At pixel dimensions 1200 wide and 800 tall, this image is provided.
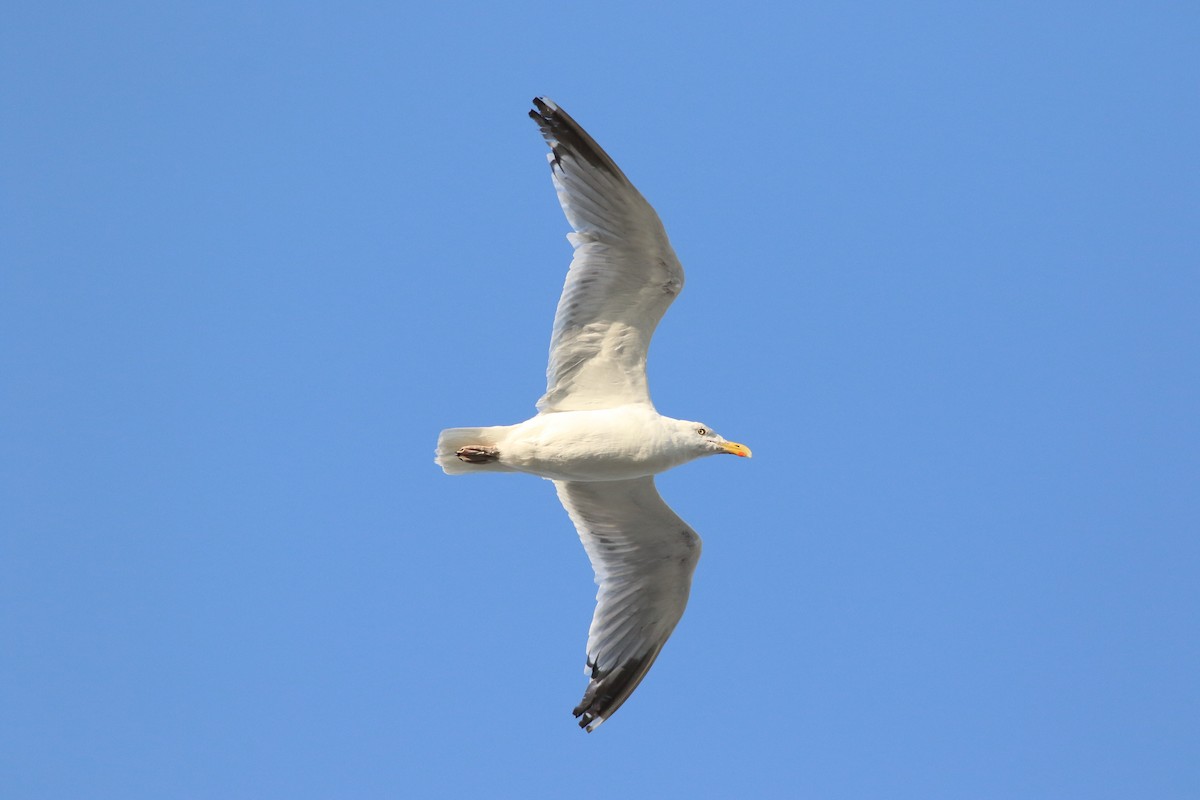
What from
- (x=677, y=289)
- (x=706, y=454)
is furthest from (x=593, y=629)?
(x=677, y=289)

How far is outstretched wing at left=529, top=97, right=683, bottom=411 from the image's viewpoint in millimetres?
11086

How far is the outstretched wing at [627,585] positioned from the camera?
477 inches

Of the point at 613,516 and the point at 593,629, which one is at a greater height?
the point at 613,516

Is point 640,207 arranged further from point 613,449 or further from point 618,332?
point 613,449

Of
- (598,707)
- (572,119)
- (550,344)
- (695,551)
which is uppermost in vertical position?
(572,119)

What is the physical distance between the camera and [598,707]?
12.1 metres

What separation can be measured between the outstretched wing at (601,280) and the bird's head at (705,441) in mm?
433

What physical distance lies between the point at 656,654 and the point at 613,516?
1.20 meters

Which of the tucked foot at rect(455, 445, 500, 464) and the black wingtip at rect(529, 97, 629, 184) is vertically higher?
the black wingtip at rect(529, 97, 629, 184)

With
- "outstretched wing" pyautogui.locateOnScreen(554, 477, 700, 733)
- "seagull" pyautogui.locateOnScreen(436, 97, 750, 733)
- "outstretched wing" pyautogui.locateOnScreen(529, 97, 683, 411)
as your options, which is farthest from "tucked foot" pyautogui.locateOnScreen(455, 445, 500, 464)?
"outstretched wing" pyautogui.locateOnScreen(554, 477, 700, 733)

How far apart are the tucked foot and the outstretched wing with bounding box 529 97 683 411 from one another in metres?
0.65

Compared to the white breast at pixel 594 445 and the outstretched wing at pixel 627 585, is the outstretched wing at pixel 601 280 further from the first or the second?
the outstretched wing at pixel 627 585

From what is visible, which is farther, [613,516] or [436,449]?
[613,516]

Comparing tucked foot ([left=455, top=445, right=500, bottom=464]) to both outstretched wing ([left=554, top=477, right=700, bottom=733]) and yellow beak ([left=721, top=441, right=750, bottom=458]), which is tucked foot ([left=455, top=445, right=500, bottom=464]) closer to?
outstretched wing ([left=554, top=477, right=700, bottom=733])
